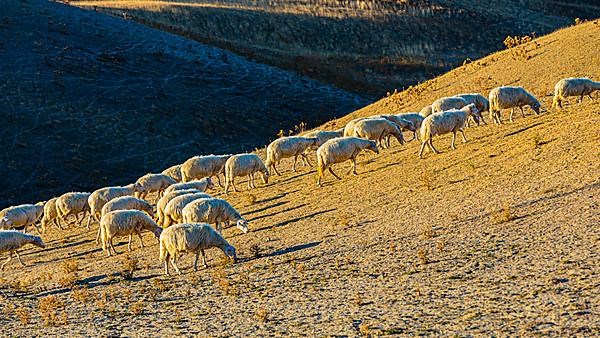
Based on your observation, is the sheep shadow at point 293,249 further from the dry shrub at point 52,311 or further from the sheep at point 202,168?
the sheep at point 202,168

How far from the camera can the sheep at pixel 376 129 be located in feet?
86.8

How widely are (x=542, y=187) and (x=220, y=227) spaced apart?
7875 millimetres

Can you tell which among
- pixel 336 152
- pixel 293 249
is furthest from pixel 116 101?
pixel 293 249

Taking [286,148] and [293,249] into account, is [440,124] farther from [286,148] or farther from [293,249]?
[293,249]

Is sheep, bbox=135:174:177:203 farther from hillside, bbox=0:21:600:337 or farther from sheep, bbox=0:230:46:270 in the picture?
sheep, bbox=0:230:46:270

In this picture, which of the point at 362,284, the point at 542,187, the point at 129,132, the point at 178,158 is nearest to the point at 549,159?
the point at 542,187

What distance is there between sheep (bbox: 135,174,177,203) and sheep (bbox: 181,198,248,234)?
8.86 meters

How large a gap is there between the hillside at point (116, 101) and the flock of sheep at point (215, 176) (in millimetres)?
15031

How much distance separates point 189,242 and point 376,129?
12.0 m

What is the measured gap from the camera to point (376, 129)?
87.1 feet

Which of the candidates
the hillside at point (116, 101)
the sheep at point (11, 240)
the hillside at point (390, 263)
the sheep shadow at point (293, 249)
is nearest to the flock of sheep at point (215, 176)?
the sheep at point (11, 240)

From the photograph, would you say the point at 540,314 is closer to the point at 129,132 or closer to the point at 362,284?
the point at 362,284

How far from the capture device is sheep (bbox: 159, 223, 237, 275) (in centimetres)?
1611

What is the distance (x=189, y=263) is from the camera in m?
17.2
